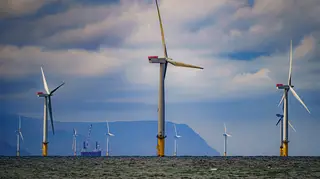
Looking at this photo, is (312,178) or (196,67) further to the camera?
(196,67)

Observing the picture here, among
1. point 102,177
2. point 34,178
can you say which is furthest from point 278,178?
point 34,178

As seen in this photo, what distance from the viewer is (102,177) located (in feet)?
396

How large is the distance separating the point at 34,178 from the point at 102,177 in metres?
11.6

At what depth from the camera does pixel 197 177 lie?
119m

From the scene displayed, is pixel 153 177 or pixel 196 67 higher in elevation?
pixel 196 67

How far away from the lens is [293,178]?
117 meters

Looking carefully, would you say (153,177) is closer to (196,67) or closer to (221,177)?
(221,177)

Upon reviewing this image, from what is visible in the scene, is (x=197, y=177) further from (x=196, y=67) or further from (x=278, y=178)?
(x=196, y=67)

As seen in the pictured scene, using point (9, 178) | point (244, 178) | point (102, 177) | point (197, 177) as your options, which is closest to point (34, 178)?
point (9, 178)

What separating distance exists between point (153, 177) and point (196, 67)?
278 feet

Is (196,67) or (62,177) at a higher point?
(196,67)

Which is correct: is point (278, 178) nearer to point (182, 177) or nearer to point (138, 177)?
A: point (182, 177)

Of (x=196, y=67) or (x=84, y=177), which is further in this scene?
(x=196, y=67)

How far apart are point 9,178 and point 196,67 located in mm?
91415
